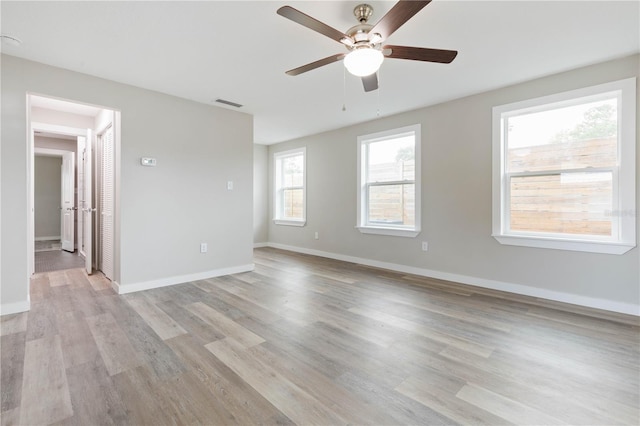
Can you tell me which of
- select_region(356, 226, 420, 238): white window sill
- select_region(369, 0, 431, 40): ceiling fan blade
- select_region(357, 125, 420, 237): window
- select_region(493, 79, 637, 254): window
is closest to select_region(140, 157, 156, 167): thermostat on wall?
select_region(369, 0, 431, 40): ceiling fan blade

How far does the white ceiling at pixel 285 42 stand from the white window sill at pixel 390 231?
1949 mm

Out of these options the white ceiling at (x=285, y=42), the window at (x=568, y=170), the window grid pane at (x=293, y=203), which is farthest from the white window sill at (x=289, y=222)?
the window at (x=568, y=170)

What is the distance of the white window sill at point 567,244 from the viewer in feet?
9.33

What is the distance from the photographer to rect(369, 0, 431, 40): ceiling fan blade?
157 centimetres

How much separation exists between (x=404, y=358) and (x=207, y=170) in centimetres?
346

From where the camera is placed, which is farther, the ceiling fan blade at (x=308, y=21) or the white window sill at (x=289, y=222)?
the white window sill at (x=289, y=222)

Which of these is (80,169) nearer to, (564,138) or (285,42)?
(285,42)

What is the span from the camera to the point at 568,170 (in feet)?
10.3

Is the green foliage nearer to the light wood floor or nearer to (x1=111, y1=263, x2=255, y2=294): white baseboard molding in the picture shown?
the light wood floor

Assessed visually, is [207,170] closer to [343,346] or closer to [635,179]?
[343,346]

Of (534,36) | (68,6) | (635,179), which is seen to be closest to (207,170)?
(68,6)

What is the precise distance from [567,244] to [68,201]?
29.3 ft

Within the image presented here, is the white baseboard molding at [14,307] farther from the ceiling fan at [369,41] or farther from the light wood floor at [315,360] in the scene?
the ceiling fan at [369,41]

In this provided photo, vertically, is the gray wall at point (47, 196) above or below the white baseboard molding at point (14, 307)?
above
